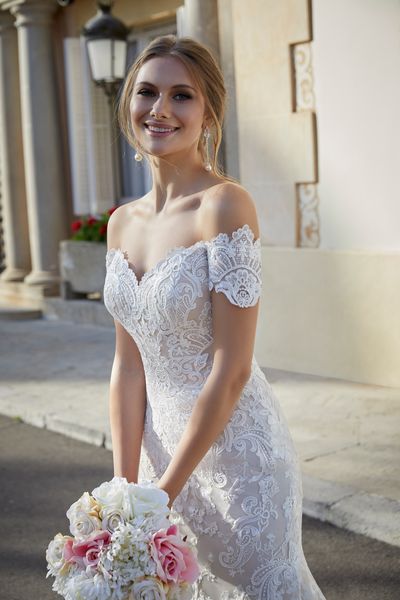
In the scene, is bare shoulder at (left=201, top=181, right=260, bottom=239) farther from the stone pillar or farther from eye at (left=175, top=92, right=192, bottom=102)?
the stone pillar

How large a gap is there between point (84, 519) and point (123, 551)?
140 mm

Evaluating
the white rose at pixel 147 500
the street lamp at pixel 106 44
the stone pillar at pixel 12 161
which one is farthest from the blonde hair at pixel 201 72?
the stone pillar at pixel 12 161

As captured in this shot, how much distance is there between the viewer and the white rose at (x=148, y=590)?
1.94m

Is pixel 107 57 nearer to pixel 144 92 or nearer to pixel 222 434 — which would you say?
pixel 144 92

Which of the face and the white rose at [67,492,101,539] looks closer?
the white rose at [67,492,101,539]

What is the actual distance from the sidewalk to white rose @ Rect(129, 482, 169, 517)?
2.44 metres

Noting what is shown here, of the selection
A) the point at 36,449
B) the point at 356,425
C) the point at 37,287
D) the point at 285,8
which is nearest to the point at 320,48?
the point at 285,8

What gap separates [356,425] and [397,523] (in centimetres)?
159

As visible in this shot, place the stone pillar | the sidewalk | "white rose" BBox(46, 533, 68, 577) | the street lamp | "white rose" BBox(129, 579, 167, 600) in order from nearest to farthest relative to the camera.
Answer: "white rose" BBox(129, 579, 167, 600) < "white rose" BBox(46, 533, 68, 577) < the sidewalk < the street lamp < the stone pillar

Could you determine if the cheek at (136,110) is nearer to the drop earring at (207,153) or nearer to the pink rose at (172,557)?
the drop earring at (207,153)

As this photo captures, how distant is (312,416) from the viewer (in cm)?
612

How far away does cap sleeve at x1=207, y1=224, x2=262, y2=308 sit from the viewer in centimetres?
217

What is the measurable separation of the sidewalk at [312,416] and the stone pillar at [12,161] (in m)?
3.06

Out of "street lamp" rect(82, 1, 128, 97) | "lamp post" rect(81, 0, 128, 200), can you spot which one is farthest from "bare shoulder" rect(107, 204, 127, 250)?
"street lamp" rect(82, 1, 128, 97)
